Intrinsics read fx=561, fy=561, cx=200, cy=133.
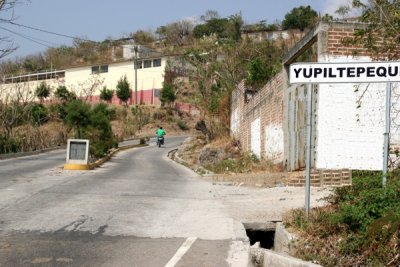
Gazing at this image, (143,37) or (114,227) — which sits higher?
(143,37)

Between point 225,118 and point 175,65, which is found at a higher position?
point 175,65

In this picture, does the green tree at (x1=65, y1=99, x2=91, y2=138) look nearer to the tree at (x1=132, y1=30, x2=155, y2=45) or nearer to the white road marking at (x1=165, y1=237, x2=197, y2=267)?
the white road marking at (x1=165, y1=237, x2=197, y2=267)

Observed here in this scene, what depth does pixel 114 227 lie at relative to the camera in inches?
347

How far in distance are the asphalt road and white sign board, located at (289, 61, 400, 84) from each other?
97.9 inches

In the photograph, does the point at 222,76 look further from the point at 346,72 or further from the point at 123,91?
the point at 123,91

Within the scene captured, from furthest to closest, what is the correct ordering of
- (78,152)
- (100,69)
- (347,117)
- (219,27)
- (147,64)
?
(219,27) < (100,69) < (147,64) < (78,152) < (347,117)

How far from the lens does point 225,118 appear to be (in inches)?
1240

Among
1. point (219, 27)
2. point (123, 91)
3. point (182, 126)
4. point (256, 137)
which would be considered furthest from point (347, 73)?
point (219, 27)

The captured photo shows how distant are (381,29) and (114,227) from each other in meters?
6.55

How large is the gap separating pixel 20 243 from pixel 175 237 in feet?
7.03

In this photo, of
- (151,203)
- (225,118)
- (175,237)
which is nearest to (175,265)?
(175,237)

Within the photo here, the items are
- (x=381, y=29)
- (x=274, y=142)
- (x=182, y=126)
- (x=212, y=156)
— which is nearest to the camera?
(x=381, y=29)

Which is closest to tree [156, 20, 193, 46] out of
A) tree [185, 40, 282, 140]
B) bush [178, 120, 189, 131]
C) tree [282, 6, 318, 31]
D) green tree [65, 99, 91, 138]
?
tree [282, 6, 318, 31]

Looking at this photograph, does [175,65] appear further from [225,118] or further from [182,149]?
[225,118]
